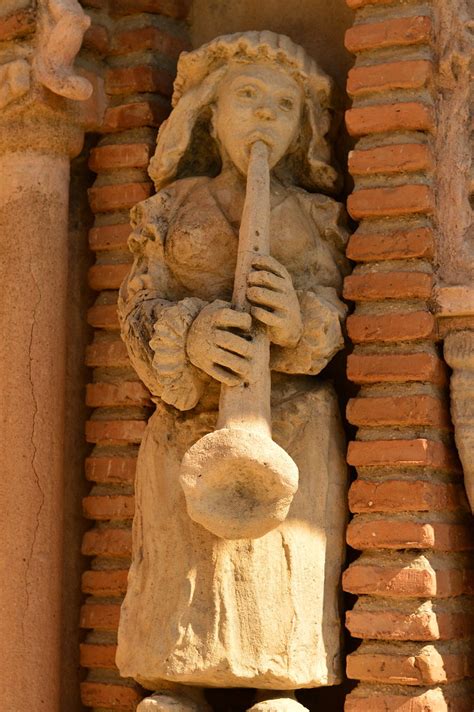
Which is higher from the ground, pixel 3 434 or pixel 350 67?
pixel 350 67

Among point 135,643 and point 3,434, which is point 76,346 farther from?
point 135,643

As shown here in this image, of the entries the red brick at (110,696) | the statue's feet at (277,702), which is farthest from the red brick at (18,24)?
the statue's feet at (277,702)

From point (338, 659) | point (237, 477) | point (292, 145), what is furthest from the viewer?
point (292, 145)

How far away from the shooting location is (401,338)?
15.7 ft

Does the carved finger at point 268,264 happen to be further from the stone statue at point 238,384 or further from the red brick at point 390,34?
the red brick at point 390,34

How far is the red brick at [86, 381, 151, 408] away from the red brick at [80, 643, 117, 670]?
2.42 ft

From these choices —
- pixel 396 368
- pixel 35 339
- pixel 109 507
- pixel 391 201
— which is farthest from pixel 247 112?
pixel 109 507

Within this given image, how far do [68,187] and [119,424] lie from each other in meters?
0.77

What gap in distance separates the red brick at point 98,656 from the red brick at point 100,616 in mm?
59

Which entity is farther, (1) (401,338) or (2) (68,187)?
(2) (68,187)

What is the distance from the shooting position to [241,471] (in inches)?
175

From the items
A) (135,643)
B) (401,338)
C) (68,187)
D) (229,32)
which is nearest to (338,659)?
(135,643)

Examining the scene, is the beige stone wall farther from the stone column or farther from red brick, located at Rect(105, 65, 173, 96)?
the stone column

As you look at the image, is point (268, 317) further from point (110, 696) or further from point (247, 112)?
point (110, 696)
